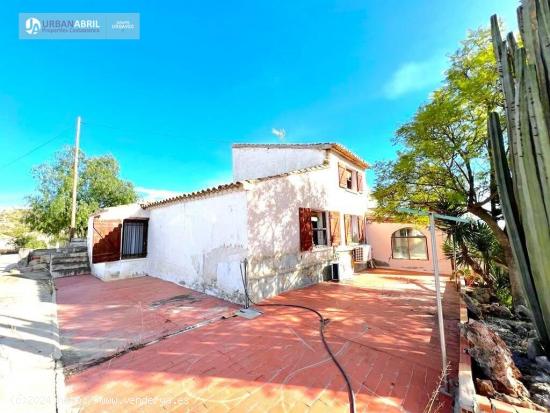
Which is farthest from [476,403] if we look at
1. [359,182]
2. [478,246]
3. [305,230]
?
[359,182]

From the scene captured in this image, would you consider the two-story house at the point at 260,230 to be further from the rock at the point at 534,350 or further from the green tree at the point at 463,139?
the rock at the point at 534,350

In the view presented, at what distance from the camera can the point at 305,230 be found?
8.95 meters

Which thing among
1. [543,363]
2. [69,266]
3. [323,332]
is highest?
[69,266]

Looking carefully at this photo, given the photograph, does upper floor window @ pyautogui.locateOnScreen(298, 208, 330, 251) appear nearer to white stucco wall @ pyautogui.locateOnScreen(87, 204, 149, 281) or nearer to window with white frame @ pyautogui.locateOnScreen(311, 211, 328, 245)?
window with white frame @ pyautogui.locateOnScreen(311, 211, 328, 245)

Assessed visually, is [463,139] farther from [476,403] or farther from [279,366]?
[279,366]

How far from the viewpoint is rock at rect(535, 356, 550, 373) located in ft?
10.4

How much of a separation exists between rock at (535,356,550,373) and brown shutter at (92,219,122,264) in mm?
13570

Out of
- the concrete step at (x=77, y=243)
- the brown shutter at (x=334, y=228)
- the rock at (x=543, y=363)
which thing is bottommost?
the rock at (x=543, y=363)

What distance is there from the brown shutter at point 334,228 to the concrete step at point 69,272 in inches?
496

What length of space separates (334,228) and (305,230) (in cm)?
240

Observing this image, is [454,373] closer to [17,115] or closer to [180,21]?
[180,21]

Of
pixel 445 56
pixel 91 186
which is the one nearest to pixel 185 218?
pixel 445 56

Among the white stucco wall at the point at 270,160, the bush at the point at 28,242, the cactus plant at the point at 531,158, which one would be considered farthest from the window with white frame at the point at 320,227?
the bush at the point at 28,242

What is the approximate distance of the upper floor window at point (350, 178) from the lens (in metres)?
12.2
